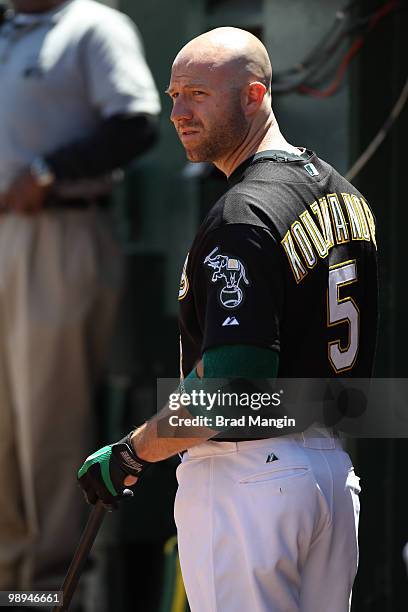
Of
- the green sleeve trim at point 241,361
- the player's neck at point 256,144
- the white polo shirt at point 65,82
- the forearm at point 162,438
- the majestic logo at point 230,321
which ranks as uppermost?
the white polo shirt at point 65,82

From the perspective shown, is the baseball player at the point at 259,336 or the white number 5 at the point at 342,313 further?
the white number 5 at the point at 342,313

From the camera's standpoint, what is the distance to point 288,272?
2.64m

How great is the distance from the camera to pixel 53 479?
16.2 feet

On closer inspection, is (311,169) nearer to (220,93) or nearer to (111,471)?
(220,93)

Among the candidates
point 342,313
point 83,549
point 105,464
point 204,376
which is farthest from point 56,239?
point 204,376

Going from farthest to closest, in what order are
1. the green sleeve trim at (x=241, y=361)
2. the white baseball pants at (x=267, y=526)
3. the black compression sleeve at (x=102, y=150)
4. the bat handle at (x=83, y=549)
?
1. the black compression sleeve at (x=102, y=150)
2. the bat handle at (x=83, y=549)
3. the white baseball pants at (x=267, y=526)
4. the green sleeve trim at (x=241, y=361)

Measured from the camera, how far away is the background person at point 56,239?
4805 millimetres

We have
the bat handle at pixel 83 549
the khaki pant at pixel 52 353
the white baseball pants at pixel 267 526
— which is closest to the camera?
the white baseball pants at pixel 267 526

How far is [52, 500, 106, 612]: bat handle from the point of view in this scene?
2.98 m

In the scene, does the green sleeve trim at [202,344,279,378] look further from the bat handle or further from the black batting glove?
the bat handle

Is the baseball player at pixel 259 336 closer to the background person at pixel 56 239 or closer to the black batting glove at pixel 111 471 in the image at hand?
the black batting glove at pixel 111 471

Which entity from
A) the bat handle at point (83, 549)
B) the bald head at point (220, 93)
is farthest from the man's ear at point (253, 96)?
the bat handle at point (83, 549)

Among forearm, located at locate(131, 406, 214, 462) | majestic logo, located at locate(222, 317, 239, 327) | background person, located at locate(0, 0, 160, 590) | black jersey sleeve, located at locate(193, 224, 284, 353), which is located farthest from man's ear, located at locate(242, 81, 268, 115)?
background person, located at locate(0, 0, 160, 590)

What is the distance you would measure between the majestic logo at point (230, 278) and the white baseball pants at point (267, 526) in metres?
0.37
